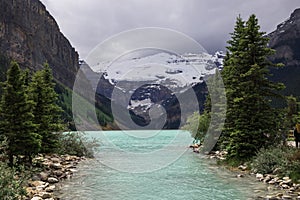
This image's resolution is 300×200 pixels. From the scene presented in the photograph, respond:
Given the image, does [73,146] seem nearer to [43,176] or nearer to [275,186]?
[43,176]

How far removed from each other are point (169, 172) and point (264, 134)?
301 inches

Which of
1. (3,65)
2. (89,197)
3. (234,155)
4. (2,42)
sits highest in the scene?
(2,42)

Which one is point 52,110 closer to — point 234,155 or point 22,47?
point 234,155

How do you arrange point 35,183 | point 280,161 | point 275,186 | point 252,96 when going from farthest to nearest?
point 252,96, point 280,161, point 35,183, point 275,186

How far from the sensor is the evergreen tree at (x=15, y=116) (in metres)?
19.8

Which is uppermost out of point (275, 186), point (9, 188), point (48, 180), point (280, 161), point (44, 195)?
point (280, 161)

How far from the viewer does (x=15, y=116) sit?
65.7 feet

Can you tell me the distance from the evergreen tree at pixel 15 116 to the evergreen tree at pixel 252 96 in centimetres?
1414

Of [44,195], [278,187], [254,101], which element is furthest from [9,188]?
[254,101]

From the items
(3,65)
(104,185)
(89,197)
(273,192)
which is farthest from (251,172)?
(3,65)

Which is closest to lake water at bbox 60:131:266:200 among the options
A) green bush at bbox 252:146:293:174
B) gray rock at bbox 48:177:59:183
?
gray rock at bbox 48:177:59:183

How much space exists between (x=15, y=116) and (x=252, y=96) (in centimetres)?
1583

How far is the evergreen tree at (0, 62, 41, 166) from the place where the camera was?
19.8 meters

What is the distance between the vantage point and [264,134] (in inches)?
972
